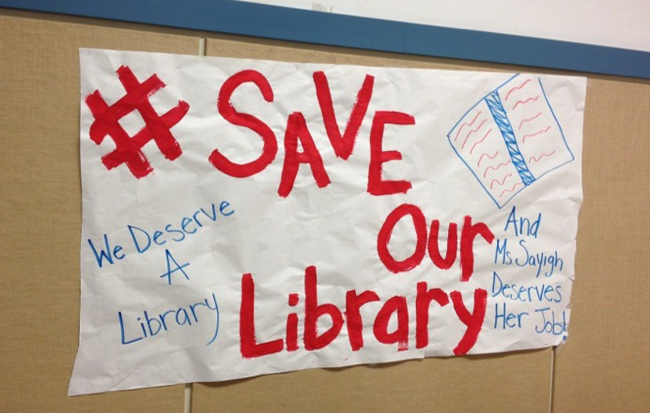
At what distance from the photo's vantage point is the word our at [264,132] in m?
0.74

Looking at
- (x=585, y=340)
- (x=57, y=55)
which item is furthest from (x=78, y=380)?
(x=585, y=340)

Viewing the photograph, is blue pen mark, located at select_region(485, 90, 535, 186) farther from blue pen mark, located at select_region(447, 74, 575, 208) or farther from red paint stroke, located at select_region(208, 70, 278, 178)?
red paint stroke, located at select_region(208, 70, 278, 178)

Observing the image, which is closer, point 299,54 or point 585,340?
point 299,54

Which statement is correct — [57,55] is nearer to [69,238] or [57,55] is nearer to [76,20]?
[76,20]

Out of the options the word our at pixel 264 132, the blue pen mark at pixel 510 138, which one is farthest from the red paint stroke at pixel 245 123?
the blue pen mark at pixel 510 138

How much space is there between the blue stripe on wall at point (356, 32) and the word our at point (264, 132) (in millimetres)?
63

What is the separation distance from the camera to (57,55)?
0.71 metres

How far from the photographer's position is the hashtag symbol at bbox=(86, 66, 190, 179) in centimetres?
73

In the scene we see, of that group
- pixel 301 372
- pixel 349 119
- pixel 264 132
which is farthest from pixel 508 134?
pixel 301 372

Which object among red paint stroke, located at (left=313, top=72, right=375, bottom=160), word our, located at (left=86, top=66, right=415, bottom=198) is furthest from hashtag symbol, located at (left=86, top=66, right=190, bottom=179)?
red paint stroke, located at (left=313, top=72, right=375, bottom=160)

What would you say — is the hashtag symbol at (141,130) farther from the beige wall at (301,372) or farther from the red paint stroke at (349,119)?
the red paint stroke at (349,119)

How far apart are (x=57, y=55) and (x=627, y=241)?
39.3 inches

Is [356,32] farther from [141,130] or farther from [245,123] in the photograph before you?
[141,130]

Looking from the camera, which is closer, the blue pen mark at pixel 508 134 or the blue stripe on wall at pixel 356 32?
the blue stripe on wall at pixel 356 32
